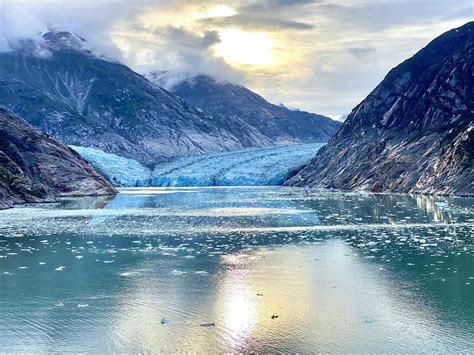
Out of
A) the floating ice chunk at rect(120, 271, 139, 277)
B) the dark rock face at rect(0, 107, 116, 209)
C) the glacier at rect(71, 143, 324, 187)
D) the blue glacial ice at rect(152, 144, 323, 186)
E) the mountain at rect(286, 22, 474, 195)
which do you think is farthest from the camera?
the glacier at rect(71, 143, 324, 187)

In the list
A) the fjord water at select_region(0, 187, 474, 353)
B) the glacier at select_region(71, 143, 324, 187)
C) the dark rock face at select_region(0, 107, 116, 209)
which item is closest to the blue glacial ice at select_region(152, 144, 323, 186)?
the glacier at select_region(71, 143, 324, 187)

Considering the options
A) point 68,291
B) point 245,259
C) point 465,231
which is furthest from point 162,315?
point 465,231

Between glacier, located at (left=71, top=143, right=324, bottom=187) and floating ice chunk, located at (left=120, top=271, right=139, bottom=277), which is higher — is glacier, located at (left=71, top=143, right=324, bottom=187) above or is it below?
above

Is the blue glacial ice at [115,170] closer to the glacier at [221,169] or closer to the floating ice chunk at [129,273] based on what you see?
the glacier at [221,169]

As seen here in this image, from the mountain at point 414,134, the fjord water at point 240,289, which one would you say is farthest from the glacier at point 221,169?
the fjord water at point 240,289

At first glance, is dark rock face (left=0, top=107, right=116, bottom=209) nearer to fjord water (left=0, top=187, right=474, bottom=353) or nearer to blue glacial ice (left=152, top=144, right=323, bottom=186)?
fjord water (left=0, top=187, right=474, bottom=353)

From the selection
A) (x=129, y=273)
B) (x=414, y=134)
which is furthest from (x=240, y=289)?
(x=414, y=134)

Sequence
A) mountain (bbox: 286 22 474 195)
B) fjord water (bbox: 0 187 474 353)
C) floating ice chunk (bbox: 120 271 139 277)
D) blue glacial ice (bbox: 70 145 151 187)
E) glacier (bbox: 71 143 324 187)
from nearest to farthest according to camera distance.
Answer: fjord water (bbox: 0 187 474 353)
floating ice chunk (bbox: 120 271 139 277)
mountain (bbox: 286 22 474 195)
glacier (bbox: 71 143 324 187)
blue glacial ice (bbox: 70 145 151 187)

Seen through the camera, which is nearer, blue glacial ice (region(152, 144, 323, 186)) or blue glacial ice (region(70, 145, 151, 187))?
blue glacial ice (region(152, 144, 323, 186))
